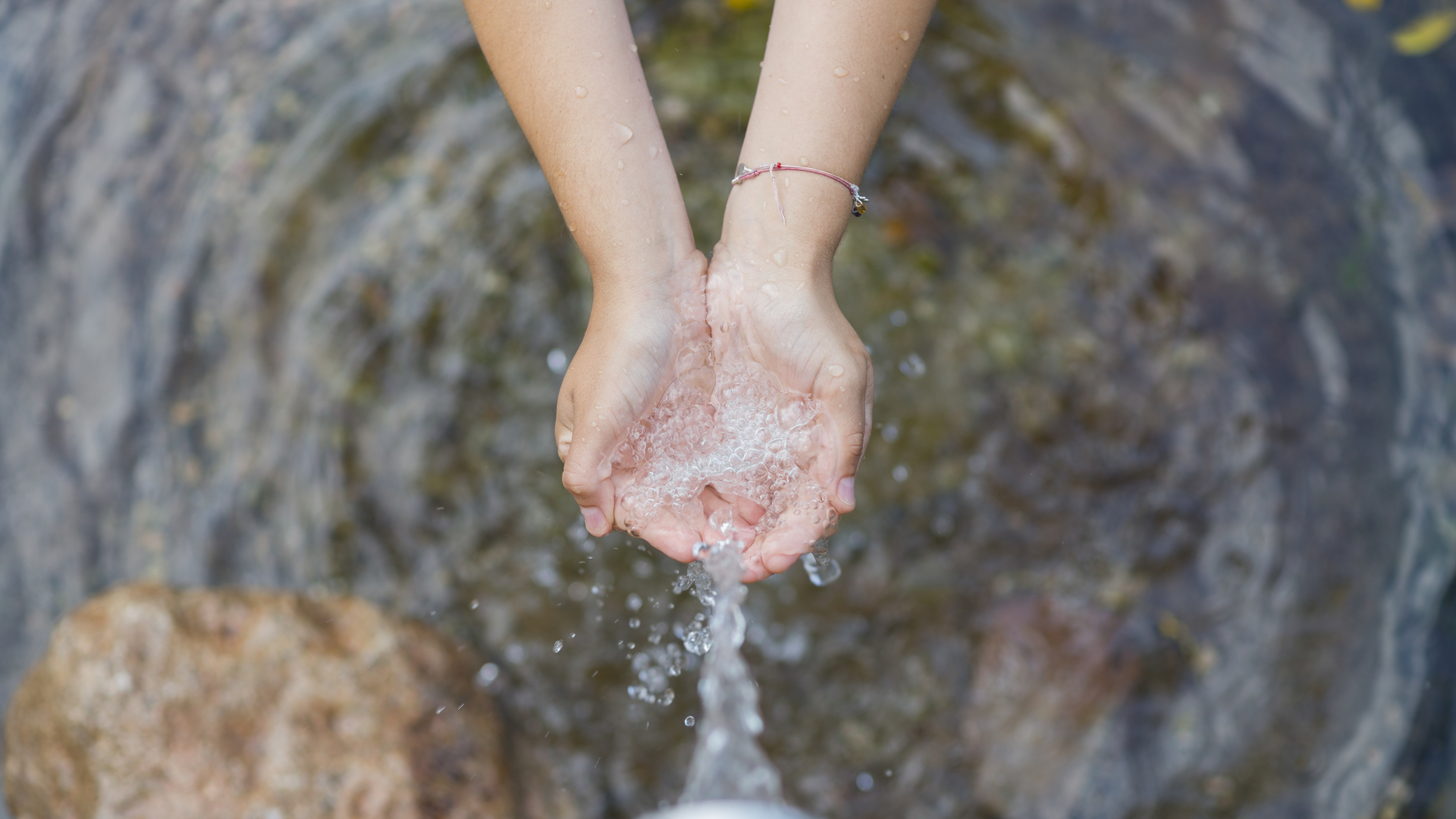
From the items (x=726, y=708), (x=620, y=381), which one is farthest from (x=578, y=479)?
(x=726, y=708)

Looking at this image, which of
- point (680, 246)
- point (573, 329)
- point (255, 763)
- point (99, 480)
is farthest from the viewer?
point (573, 329)

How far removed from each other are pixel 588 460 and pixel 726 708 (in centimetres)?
106

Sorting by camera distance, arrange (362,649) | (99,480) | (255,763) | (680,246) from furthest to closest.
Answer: (99,480), (362,649), (255,763), (680,246)

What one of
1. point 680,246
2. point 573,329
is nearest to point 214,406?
point 573,329

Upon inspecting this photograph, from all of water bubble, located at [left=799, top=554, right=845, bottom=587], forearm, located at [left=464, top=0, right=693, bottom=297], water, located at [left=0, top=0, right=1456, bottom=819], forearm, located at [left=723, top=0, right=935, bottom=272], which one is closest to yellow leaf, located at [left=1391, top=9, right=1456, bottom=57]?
water, located at [left=0, top=0, right=1456, bottom=819]

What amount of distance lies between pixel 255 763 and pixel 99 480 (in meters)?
1.21

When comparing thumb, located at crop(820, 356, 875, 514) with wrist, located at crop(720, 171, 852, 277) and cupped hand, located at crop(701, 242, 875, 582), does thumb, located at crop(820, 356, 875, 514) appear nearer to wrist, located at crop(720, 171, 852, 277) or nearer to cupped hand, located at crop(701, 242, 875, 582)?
cupped hand, located at crop(701, 242, 875, 582)

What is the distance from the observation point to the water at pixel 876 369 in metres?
2.77

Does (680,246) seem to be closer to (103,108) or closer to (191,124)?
(191,124)

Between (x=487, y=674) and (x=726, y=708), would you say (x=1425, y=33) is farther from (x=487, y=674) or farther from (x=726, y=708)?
(x=487, y=674)

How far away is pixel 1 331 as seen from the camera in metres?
2.86

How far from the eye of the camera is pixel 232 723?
2268mm

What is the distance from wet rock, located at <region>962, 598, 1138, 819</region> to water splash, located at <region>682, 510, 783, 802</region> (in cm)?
70

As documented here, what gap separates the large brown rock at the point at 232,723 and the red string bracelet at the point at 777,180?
5.28 feet
